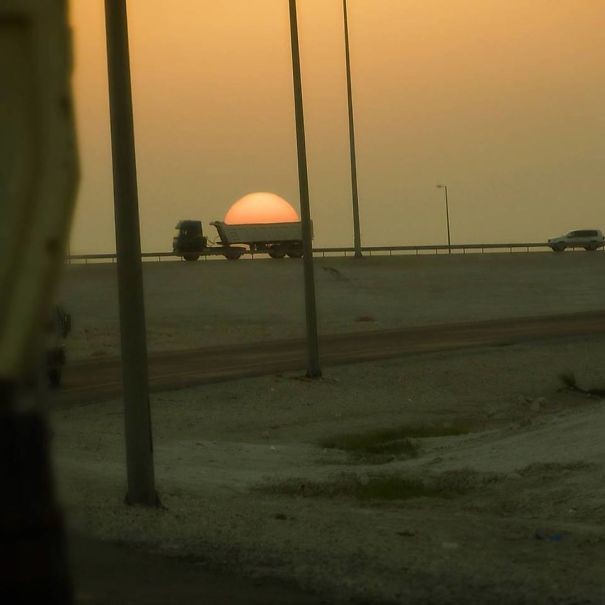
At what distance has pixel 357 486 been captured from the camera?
44.4 ft

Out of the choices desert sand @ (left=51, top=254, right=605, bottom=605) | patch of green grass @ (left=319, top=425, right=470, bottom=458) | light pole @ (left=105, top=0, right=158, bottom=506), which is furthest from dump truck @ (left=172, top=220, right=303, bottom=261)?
light pole @ (left=105, top=0, right=158, bottom=506)

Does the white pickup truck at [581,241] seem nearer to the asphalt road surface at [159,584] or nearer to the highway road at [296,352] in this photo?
the highway road at [296,352]

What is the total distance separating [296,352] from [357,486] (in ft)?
82.8

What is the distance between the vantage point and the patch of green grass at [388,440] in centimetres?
1814

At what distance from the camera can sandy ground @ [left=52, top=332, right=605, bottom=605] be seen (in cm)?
789

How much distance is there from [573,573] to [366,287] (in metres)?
56.5

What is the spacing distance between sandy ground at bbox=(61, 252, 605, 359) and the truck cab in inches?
220

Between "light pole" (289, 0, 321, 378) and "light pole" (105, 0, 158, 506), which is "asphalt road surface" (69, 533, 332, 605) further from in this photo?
"light pole" (289, 0, 321, 378)

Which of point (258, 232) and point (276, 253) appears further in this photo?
point (276, 253)

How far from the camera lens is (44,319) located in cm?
252

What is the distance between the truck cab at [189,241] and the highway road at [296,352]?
89.5ft

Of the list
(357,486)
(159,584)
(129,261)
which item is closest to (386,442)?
(357,486)

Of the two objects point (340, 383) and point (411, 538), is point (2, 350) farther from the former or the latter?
point (340, 383)

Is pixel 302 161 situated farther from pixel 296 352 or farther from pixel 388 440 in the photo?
pixel 296 352
